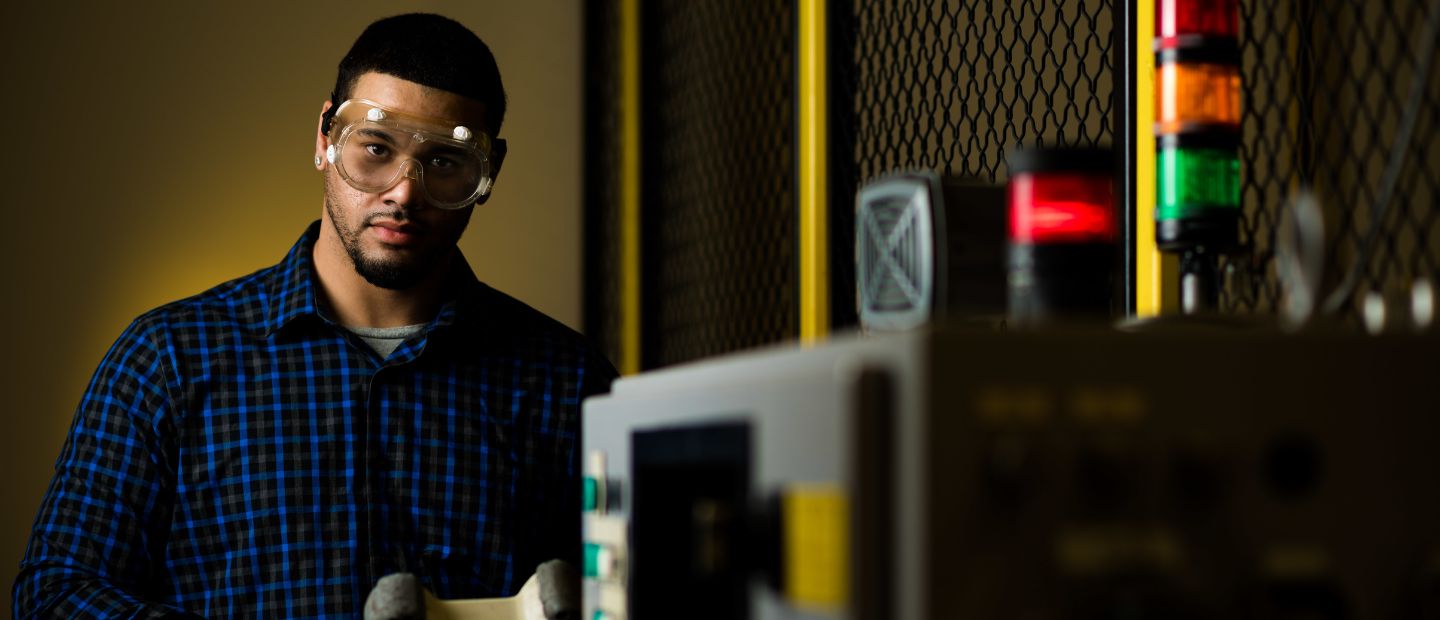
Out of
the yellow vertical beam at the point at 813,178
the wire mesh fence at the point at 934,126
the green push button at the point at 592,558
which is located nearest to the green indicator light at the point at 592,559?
the green push button at the point at 592,558

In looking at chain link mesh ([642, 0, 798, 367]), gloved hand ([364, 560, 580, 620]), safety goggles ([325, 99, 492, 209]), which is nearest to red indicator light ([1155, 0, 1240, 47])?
gloved hand ([364, 560, 580, 620])

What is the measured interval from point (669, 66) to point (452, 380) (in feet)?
5.41

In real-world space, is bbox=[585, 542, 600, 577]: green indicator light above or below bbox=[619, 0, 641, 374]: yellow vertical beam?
below

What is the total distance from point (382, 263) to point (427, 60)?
11.6 inches

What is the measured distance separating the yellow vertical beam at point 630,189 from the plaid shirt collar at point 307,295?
138 cm

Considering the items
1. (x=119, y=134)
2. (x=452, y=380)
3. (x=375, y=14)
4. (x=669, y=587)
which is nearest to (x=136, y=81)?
(x=119, y=134)

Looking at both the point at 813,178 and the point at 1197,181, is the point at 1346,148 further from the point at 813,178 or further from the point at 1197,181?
the point at 813,178

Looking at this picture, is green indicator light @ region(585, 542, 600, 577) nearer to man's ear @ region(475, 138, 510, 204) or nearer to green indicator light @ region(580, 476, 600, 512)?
green indicator light @ region(580, 476, 600, 512)

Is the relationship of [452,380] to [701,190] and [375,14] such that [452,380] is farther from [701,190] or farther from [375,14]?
[375,14]

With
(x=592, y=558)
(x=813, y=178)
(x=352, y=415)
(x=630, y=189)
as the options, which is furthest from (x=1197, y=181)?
(x=630, y=189)

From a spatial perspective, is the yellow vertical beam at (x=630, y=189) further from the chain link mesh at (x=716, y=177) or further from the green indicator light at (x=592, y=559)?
the green indicator light at (x=592, y=559)

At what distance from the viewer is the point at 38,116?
3287 mm

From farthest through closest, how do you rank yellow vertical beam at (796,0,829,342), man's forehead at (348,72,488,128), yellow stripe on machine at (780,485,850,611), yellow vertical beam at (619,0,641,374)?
yellow vertical beam at (619,0,641,374)
yellow vertical beam at (796,0,829,342)
man's forehead at (348,72,488,128)
yellow stripe on machine at (780,485,850,611)

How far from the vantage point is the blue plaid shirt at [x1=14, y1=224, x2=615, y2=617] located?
192 centimetres
